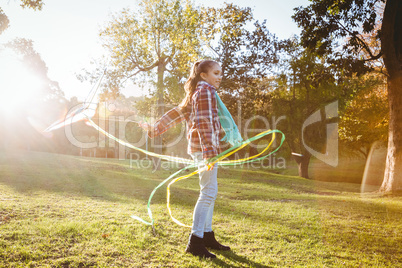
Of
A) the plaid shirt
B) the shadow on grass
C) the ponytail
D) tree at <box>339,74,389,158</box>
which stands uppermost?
tree at <box>339,74,389,158</box>

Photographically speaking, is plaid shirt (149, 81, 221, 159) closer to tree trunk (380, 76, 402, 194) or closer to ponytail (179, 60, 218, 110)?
ponytail (179, 60, 218, 110)

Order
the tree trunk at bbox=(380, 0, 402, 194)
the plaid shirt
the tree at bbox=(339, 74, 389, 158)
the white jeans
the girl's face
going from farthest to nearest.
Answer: the tree at bbox=(339, 74, 389, 158) → the tree trunk at bbox=(380, 0, 402, 194) → the girl's face → the white jeans → the plaid shirt

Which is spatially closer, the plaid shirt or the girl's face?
the plaid shirt

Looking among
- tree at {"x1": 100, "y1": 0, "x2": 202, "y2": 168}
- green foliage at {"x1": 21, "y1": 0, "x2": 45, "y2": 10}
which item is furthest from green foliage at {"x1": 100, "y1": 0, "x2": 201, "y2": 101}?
green foliage at {"x1": 21, "y1": 0, "x2": 45, "y2": 10}

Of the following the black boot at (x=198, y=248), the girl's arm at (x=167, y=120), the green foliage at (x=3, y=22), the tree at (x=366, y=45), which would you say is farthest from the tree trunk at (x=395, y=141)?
the green foliage at (x=3, y=22)

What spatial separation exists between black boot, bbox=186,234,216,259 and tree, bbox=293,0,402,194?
10.2 metres

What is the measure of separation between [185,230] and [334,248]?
7.70 ft

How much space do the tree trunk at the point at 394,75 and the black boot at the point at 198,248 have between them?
1014 centimetres

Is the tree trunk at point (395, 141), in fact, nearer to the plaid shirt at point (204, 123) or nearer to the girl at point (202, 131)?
the girl at point (202, 131)

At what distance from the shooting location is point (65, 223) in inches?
189

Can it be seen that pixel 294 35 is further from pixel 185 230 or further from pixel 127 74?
pixel 185 230

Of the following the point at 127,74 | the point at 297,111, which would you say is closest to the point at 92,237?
Result: the point at 127,74

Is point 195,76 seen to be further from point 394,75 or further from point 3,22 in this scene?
point 3,22

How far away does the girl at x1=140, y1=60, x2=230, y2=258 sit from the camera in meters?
3.51
